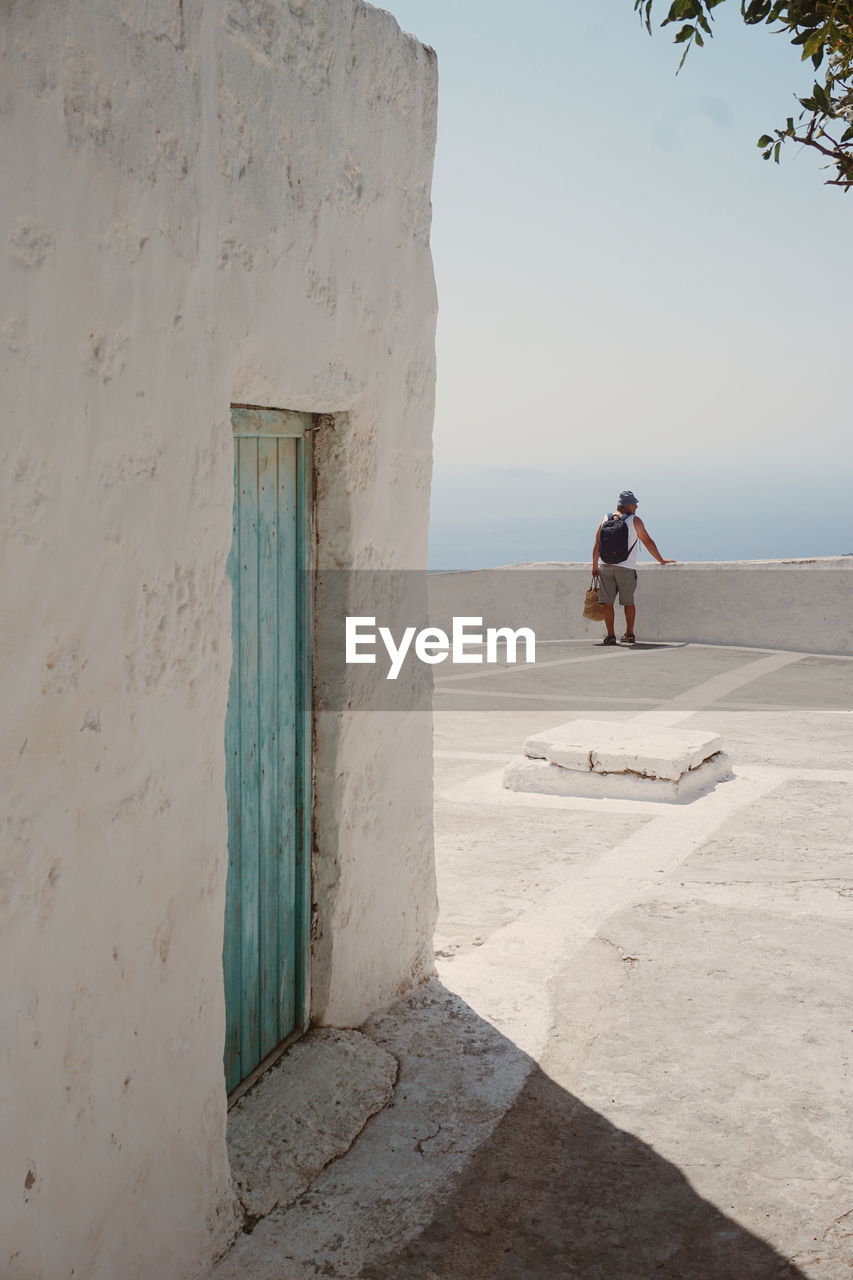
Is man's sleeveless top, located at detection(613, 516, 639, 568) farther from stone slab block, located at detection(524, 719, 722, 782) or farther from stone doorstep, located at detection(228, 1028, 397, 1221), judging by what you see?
stone doorstep, located at detection(228, 1028, 397, 1221)

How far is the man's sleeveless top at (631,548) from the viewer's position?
49.3 feet

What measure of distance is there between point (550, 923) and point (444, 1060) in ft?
4.88

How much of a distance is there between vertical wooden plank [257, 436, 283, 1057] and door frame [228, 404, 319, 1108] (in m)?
0.15

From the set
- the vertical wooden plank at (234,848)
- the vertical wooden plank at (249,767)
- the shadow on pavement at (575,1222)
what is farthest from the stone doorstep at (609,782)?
the vertical wooden plank at (234,848)

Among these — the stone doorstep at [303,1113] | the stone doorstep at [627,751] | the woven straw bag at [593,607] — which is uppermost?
the woven straw bag at [593,607]

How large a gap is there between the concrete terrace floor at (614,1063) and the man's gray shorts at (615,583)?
686cm

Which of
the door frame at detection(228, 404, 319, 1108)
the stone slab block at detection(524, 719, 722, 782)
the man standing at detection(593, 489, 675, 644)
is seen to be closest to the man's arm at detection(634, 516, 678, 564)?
the man standing at detection(593, 489, 675, 644)

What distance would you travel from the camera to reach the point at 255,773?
4.27m

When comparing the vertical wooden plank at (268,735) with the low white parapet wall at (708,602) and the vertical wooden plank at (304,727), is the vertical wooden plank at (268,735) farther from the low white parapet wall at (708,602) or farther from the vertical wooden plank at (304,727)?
the low white parapet wall at (708,602)

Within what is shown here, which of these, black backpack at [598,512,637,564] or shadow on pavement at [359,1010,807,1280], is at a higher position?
black backpack at [598,512,637,564]

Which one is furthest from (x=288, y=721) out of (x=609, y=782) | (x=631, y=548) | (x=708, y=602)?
(x=708, y=602)

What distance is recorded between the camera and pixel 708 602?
52.0 ft

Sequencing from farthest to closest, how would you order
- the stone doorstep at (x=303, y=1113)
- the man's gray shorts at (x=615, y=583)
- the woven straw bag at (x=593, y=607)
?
the man's gray shorts at (x=615, y=583), the woven straw bag at (x=593, y=607), the stone doorstep at (x=303, y=1113)

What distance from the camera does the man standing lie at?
589 inches
